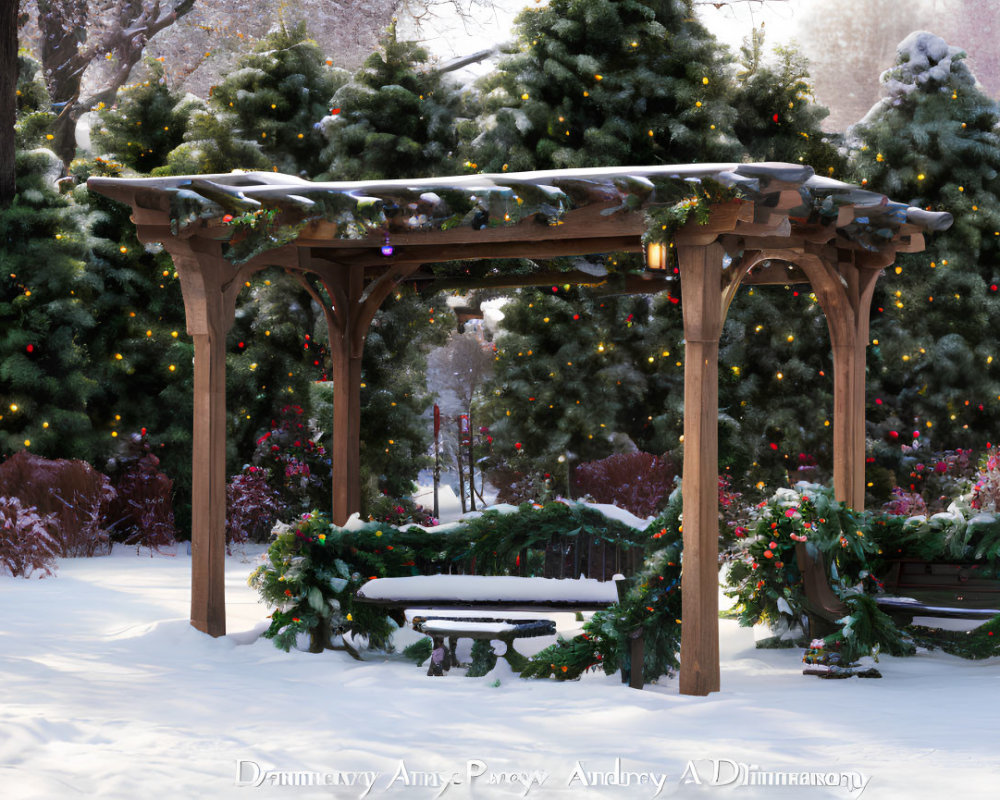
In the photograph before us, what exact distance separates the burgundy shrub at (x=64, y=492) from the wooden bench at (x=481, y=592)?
5504 millimetres

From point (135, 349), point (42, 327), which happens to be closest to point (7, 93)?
point (42, 327)

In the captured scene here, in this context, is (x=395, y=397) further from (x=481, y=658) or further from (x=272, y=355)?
(x=481, y=658)

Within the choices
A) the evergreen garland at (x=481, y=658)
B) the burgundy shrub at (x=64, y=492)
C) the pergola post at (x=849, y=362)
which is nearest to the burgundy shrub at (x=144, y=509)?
the burgundy shrub at (x=64, y=492)

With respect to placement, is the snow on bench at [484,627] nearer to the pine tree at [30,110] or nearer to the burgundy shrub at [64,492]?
the burgundy shrub at [64,492]

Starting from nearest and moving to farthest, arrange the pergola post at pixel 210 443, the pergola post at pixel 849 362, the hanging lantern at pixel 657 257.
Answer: the hanging lantern at pixel 657 257
the pergola post at pixel 210 443
the pergola post at pixel 849 362

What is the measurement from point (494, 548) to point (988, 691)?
3.34 m

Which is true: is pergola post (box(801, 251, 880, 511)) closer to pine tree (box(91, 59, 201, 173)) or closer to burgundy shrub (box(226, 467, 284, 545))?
burgundy shrub (box(226, 467, 284, 545))

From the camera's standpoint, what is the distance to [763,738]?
565 cm

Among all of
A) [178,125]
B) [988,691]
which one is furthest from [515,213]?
[178,125]

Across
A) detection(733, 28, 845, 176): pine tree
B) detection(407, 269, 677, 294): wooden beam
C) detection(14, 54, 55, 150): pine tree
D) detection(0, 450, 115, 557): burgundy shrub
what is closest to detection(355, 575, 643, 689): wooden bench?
detection(407, 269, 677, 294): wooden beam

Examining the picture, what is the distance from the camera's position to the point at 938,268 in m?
14.5

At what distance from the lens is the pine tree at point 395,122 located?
15305mm

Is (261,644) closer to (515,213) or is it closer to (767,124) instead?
(515,213)

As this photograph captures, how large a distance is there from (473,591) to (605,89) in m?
9.29
